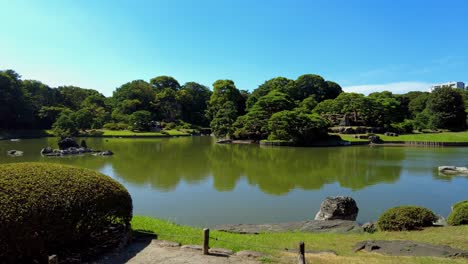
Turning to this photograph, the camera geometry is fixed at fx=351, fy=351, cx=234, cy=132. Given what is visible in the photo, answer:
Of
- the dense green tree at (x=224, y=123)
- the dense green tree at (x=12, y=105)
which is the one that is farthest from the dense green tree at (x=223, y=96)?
the dense green tree at (x=12, y=105)

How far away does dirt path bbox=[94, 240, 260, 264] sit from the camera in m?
5.44

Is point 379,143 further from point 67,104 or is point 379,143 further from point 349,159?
point 67,104

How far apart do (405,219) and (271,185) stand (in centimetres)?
858

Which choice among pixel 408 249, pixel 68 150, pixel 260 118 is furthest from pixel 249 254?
pixel 260 118

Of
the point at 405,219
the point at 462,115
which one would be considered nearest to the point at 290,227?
the point at 405,219

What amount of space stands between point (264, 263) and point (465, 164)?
23.4 meters

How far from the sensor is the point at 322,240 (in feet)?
25.0

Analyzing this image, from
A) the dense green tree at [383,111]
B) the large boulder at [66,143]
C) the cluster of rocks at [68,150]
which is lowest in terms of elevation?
the cluster of rocks at [68,150]

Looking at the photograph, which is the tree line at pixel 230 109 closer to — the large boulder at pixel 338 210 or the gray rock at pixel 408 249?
the large boulder at pixel 338 210

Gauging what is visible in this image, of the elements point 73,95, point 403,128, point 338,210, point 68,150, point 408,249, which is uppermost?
point 73,95

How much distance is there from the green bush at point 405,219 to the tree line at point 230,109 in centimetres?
3019

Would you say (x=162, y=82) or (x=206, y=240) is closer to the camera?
(x=206, y=240)

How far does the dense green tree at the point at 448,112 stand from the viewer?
5275 centimetres

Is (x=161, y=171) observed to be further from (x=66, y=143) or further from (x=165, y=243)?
(x=165, y=243)
